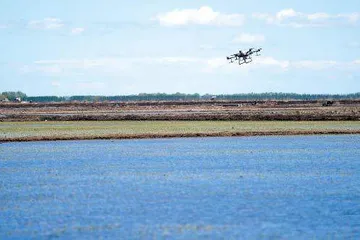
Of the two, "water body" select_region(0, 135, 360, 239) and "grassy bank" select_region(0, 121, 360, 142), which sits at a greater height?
"grassy bank" select_region(0, 121, 360, 142)

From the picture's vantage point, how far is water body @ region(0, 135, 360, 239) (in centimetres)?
2464

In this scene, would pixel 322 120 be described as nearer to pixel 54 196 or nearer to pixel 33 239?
pixel 54 196

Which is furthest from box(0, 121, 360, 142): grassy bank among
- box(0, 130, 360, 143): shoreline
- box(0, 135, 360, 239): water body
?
box(0, 135, 360, 239): water body

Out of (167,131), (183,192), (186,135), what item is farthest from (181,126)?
(183,192)

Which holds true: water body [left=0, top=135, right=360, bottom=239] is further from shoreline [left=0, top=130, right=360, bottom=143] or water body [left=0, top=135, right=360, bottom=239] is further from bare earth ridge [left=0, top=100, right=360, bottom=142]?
bare earth ridge [left=0, top=100, right=360, bottom=142]

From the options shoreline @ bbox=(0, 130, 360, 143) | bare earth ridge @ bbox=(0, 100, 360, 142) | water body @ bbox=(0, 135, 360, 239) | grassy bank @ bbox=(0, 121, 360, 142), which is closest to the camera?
water body @ bbox=(0, 135, 360, 239)

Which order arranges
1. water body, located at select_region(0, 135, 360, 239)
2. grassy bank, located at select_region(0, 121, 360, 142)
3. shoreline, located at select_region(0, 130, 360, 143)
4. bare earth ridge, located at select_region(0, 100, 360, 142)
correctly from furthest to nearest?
bare earth ridge, located at select_region(0, 100, 360, 142) → grassy bank, located at select_region(0, 121, 360, 142) → shoreline, located at select_region(0, 130, 360, 143) → water body, located at select_region(0, 135, 360, 239)

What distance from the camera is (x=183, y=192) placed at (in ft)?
103

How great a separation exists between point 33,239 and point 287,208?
8867 millimetres

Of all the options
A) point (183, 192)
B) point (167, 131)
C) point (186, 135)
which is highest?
point (167, 131)

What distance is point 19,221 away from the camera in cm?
2619

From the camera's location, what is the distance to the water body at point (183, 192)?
2464 centimetres

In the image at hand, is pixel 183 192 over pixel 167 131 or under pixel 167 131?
under

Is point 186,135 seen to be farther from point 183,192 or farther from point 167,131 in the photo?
point 183,192
